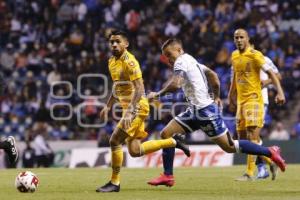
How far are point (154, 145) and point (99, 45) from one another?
16588 mm

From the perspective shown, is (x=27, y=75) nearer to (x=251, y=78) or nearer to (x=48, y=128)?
(x=48, y=128)

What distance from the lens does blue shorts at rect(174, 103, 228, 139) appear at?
1192cm

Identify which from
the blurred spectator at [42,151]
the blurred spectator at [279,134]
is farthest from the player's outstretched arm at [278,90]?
the blurred spectator at [42,151]

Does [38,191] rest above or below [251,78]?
below

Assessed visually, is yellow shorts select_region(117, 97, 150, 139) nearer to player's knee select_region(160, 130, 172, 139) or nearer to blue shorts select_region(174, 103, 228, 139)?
player's knee select_region(160, 130, 172, 139)

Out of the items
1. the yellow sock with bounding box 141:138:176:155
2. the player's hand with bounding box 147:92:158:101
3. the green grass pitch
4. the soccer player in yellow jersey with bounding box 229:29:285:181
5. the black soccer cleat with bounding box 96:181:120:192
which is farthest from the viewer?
the soccer player in yellow jersey with bounding box 229:29:285:181

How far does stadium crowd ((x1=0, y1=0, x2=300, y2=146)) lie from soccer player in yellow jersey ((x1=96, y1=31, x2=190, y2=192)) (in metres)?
11.8

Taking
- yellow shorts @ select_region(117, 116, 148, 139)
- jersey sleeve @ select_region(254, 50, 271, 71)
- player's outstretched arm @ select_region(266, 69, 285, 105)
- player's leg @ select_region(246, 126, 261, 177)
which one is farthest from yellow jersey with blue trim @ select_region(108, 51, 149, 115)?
player's leg @ select_region(246, 126, 261, 177)

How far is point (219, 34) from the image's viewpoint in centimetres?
2781

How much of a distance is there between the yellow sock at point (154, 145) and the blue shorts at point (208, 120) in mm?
410

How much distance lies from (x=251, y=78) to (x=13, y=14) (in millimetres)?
17908

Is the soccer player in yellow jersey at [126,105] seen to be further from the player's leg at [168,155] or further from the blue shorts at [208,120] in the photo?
the blue shorts at [208,120]

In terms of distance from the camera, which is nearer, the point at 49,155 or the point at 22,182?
the point at 22,182

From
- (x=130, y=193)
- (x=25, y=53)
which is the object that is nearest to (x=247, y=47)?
(x=130, y=193)
